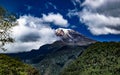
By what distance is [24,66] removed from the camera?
6117 inches

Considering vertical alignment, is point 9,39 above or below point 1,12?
below

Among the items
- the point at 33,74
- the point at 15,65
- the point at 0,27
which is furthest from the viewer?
the point at 15,65

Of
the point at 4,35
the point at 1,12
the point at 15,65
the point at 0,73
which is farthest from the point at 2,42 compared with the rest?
the point at 15,65

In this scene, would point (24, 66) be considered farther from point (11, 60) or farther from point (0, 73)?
point (0, 73)

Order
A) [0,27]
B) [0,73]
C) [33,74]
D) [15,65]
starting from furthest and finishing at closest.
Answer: [15,65]
[33,74]
[0,73]
[0,27]

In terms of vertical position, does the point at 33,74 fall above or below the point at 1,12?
below

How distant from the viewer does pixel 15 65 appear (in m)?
158

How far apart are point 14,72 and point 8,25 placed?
84942mm

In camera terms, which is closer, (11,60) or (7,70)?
(7,70)

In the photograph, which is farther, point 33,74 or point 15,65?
point 15,65

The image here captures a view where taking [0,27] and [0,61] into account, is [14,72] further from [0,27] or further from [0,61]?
[0,27]

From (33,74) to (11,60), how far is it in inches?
711

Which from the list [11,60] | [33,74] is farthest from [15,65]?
[33,74]


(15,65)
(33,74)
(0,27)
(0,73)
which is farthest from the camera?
(15,65)
